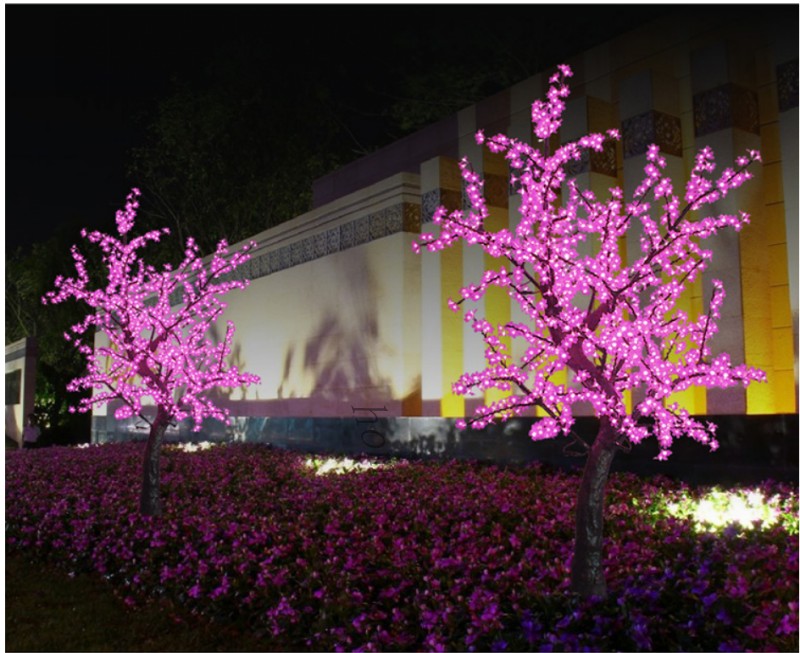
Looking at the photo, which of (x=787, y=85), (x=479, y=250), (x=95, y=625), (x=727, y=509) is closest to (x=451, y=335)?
(x=479, y=250)

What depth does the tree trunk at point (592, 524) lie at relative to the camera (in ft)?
19.6

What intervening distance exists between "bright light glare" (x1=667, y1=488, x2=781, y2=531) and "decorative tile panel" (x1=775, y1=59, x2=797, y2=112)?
479cm

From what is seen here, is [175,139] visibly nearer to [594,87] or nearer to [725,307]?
[594,87]

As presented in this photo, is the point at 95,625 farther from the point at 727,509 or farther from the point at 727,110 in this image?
the point at 727,110

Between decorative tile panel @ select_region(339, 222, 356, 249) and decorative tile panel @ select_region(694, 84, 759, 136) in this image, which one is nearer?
decorative tile panel @ select_region(694, 84, 759, 136)

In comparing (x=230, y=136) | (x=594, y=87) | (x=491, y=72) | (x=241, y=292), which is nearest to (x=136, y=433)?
(x=241, y=292)

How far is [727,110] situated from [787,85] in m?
0.72

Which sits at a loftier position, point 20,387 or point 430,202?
point 430,202

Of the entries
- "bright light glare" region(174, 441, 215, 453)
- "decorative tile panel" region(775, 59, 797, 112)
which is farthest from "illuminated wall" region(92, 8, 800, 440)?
"bright light glare" region(174, 441, 215, 453)

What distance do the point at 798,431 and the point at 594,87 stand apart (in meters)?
6.67

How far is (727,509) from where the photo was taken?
7688mm

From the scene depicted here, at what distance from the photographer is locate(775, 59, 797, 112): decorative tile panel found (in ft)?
32.6

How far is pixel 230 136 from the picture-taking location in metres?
28.9

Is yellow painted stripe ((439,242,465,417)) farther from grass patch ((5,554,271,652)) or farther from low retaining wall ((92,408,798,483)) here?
grass patch ((5,554,271,652))
